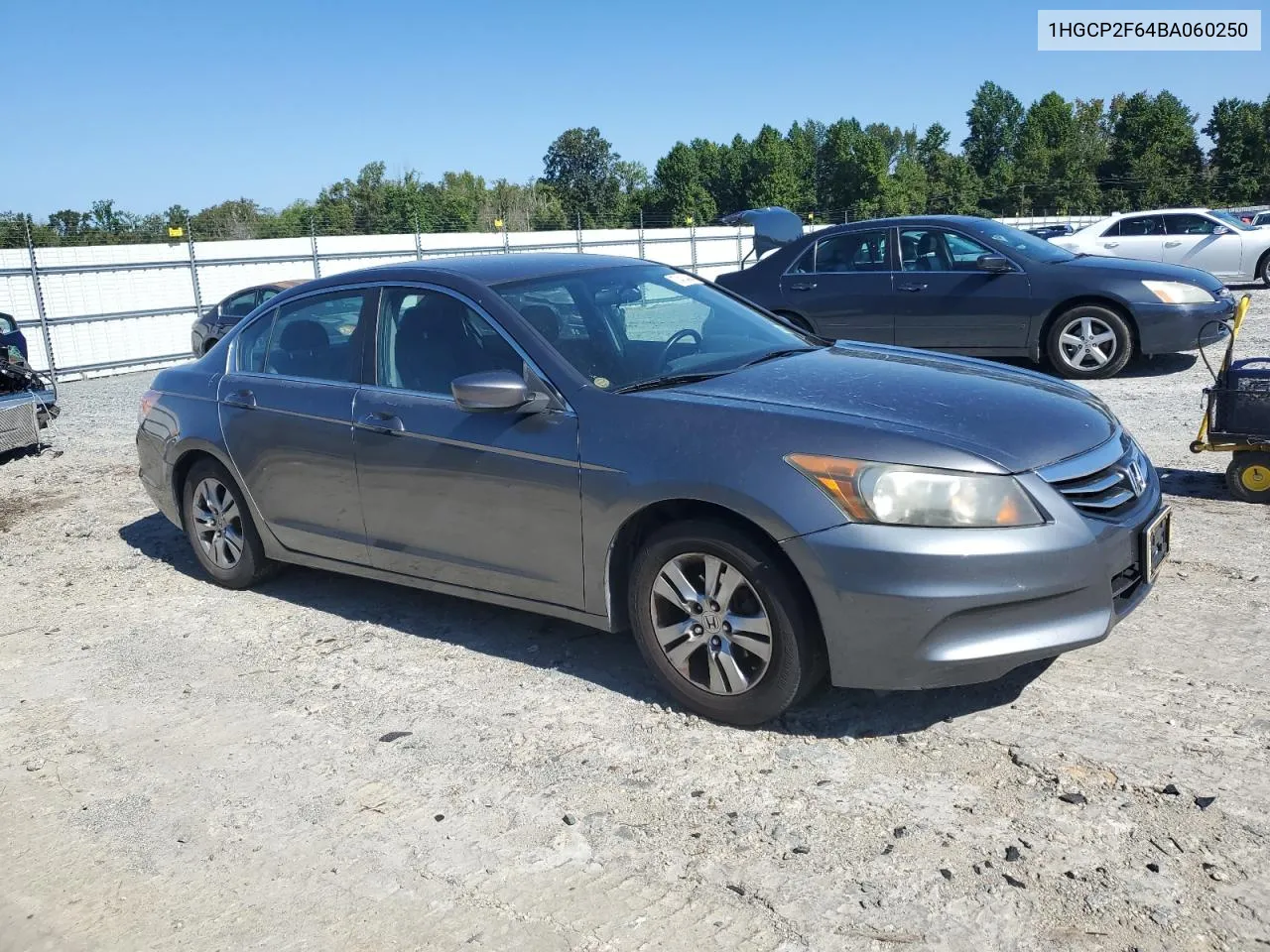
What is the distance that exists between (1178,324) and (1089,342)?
75 cm

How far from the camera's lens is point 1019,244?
11.0 meters

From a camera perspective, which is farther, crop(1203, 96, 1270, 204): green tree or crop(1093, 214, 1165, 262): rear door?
crop(1203, 96, 1270, 204): green tree

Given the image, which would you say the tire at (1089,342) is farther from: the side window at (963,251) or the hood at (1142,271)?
the side window at (963,251)

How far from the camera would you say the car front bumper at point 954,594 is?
3.43m

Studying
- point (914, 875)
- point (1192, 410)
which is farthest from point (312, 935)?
point (1192, 410)

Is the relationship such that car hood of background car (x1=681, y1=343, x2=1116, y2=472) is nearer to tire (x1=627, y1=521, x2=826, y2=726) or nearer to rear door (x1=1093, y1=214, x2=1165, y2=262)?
tire (x1=627, y1=521, x2=826, y2=726)

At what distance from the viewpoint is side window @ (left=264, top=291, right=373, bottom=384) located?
5105 millimetres

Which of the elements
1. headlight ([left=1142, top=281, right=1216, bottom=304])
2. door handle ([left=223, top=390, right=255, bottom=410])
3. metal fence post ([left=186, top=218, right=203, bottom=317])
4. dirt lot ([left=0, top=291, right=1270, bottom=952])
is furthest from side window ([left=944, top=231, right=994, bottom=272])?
metal fence post ([left=186, top=218, right=203, bottom=317])

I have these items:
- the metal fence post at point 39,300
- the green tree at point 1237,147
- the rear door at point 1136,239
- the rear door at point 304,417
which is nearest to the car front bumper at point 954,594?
the rear door at point 304,417

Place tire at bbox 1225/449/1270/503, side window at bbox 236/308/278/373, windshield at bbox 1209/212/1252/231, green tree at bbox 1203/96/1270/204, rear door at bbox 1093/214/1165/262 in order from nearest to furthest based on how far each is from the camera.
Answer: side window at bbox 236/308/278/373 < tire at bbox 1225/449/1270/503 < rear door at bbox 1093/214/1165/262 < windshield at bbox 1209/212/1252/231 < green tree at bbox 1203/96/1270/204

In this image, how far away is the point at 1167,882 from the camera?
284 cm

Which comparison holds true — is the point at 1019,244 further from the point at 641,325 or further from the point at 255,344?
the point at 255,344

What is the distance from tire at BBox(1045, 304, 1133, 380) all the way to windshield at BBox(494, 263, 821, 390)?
6.25 metres

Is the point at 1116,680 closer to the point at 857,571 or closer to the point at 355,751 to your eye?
the point at 857,571
